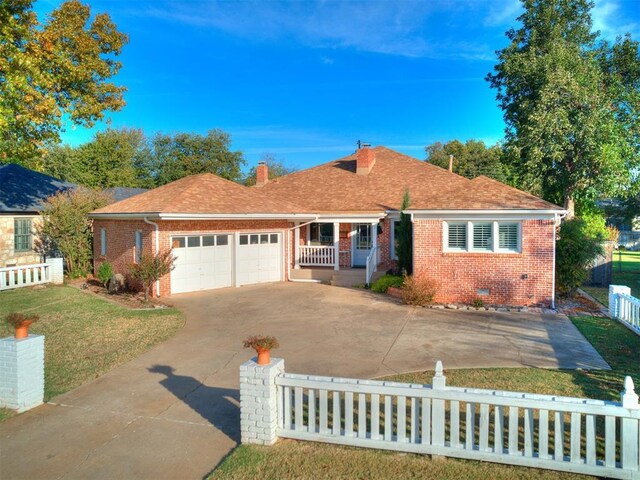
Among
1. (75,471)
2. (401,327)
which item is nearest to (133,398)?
(75,471)

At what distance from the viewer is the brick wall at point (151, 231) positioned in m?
15.3

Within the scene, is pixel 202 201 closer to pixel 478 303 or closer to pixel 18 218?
pixel 18 218

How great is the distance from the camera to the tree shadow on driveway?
566 centimetres

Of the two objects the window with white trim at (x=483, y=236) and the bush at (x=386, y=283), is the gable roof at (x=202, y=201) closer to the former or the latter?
the bush at (x=386, y=283)

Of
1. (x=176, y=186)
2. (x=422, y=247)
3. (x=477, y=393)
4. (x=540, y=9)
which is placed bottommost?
(x=477, y=393)

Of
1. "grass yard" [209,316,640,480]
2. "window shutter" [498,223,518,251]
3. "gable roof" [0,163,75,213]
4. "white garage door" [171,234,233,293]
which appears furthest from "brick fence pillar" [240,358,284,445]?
"gable roof" [0,163,75,213]

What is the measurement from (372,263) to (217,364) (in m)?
10.7

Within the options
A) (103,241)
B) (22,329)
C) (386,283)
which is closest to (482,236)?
(386,283)

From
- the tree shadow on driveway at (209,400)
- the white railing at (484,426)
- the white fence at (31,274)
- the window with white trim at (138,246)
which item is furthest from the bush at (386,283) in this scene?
the white fence at (31,274)

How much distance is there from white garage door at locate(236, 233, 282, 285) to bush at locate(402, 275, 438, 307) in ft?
23.0

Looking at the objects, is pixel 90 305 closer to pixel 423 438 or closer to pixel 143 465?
pixel 143 465

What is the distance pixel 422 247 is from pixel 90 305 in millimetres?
10368

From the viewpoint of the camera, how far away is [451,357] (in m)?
8.23

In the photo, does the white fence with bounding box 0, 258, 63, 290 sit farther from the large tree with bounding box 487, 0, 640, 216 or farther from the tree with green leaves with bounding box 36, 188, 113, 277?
the large tree with bounding box 487, 0, 640, 216
